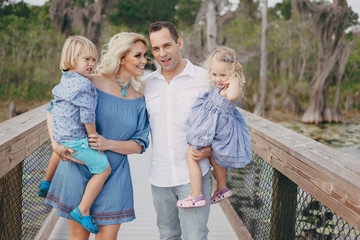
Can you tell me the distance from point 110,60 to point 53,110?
1.27 feet

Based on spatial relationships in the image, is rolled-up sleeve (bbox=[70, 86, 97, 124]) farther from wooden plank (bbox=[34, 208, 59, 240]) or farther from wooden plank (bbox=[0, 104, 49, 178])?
wooden plank (bbox=[34, 208, 59, 240])

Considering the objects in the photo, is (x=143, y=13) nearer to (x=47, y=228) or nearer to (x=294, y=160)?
(x=47, y=228)

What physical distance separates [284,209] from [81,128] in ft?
4.35

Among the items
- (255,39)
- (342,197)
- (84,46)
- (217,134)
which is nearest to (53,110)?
(84,46)

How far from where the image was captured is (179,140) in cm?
222

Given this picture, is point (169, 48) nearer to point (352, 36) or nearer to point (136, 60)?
point (136, 60)

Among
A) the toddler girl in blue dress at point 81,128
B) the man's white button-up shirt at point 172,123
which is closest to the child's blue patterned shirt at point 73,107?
the toddler girl in blue dress at point 81,128

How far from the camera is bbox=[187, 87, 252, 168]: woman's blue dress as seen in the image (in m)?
2.13

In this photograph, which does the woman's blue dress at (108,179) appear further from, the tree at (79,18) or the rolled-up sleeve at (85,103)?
the tree at (79,18)

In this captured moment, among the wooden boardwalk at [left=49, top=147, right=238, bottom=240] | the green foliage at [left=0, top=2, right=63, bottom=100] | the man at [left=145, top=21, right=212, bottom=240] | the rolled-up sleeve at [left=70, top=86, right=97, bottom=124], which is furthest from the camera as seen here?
the green foliage at [left=0, top=2, right=63, bottom=100]

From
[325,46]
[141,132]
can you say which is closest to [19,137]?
[141,132]

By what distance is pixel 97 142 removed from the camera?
2006 millimetres

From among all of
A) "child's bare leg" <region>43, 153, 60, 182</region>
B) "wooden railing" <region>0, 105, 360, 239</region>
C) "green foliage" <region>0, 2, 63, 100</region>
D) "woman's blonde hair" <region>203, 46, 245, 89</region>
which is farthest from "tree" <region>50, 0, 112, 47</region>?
"woman's blonde hair" <region>203, 46, 245, 89</region>

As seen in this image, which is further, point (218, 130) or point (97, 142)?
point (218, 130)
